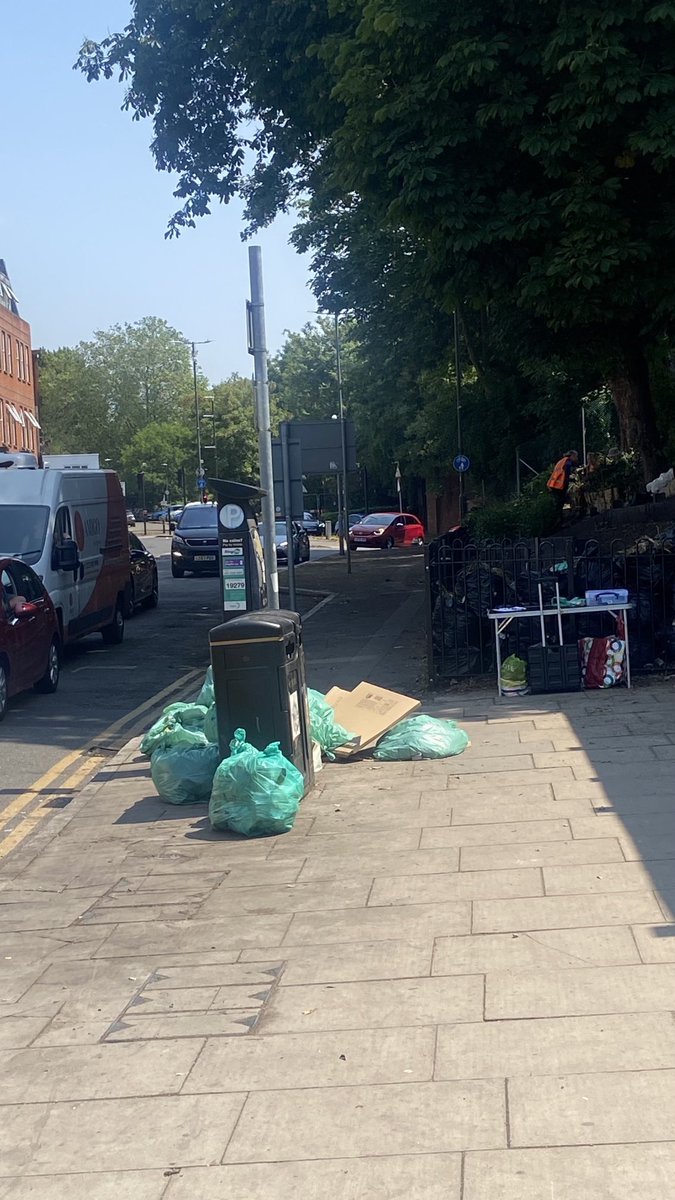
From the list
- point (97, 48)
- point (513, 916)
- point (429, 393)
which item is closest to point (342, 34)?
point (97, 48)

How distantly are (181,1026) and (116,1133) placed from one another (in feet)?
2.74

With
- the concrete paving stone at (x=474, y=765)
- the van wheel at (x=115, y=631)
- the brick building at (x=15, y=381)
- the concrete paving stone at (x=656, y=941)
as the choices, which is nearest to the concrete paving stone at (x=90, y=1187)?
the concrete paving stone at (x=656, y=941)

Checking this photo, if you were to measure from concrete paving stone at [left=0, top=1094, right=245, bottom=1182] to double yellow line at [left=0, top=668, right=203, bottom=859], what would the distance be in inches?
148

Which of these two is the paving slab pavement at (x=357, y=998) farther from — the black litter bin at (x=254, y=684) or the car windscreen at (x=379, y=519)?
the car windscreen at (x=379, y=519)

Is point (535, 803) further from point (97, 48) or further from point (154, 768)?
point (97, 48)

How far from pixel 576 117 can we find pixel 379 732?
25.1ft

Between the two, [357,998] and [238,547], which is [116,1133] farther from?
[238,547]

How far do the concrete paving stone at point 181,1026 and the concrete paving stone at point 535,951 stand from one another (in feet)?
2.61

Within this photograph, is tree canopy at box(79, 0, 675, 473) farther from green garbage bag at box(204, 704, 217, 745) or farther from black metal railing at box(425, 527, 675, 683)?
green garbage bag at box(204, 704, 217, 745)

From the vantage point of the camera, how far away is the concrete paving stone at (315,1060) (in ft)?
14.0

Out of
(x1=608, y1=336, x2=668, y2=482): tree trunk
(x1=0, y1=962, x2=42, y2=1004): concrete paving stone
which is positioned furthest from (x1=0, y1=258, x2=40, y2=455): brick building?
(x1=0, y1=962, x2=42, y2=1004): concrete paving stone

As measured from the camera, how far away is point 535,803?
7.71 meters

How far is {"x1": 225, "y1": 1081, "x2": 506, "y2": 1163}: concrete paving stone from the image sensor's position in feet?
12.4

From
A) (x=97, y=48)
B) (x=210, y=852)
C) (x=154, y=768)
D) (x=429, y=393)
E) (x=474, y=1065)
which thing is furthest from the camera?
(x=429, y=393)
